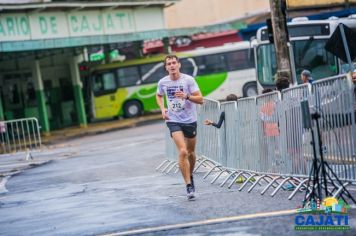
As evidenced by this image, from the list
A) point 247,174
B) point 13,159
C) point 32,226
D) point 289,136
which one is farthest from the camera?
point 13,159

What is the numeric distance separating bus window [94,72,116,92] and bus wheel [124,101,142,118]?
118 cm

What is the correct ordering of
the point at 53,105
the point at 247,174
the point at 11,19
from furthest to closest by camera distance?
the point at 53,105, the point at 11,19, the point at 247,174

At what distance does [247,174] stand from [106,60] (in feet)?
95.3

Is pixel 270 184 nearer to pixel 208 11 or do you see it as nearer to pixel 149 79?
pixel 149 79

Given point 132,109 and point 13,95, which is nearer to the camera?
point 13,95

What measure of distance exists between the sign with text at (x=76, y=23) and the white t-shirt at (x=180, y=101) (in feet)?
71.3

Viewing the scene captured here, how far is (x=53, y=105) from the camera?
38281 mm

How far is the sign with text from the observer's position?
31828 mm

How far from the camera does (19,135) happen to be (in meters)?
25.3

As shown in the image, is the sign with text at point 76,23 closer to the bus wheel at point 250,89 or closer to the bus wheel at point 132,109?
the bus wheel at point 132,109

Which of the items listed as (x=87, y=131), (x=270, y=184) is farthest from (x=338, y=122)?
(x=87, y=131)

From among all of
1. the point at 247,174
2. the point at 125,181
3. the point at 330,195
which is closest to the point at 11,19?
the point at 125,181

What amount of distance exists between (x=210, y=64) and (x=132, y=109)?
4.59 metres

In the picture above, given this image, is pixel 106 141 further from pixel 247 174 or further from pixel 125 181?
pixel 247 174
